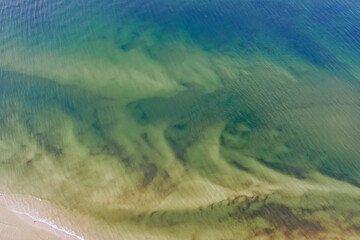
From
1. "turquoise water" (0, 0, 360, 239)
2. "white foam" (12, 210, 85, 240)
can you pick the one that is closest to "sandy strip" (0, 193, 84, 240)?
"white foam" (12, 210, 85, 240)

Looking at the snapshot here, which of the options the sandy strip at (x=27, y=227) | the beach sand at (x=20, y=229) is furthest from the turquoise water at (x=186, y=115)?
the beach sand at (x=20, y=229)

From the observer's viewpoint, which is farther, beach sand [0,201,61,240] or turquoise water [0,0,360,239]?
turquoise water [0,0,360,239]

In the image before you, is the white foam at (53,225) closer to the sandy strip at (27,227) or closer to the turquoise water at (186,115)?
the sandy strip at (27,227)

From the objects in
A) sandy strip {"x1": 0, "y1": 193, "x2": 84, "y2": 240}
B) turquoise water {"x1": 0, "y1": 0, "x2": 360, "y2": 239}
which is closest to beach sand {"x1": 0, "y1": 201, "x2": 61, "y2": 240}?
sandy strip {"x1": 0, "y1": 193, "x2": 84, "y2": 240}

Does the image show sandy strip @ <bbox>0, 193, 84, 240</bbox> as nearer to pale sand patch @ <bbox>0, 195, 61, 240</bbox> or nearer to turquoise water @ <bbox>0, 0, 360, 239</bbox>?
pale sand patch @ <bbox>0, 195, 61, 240</bbox>

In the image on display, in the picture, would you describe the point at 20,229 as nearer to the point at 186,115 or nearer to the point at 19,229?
the point at 19,229

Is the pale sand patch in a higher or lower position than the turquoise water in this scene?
lower
